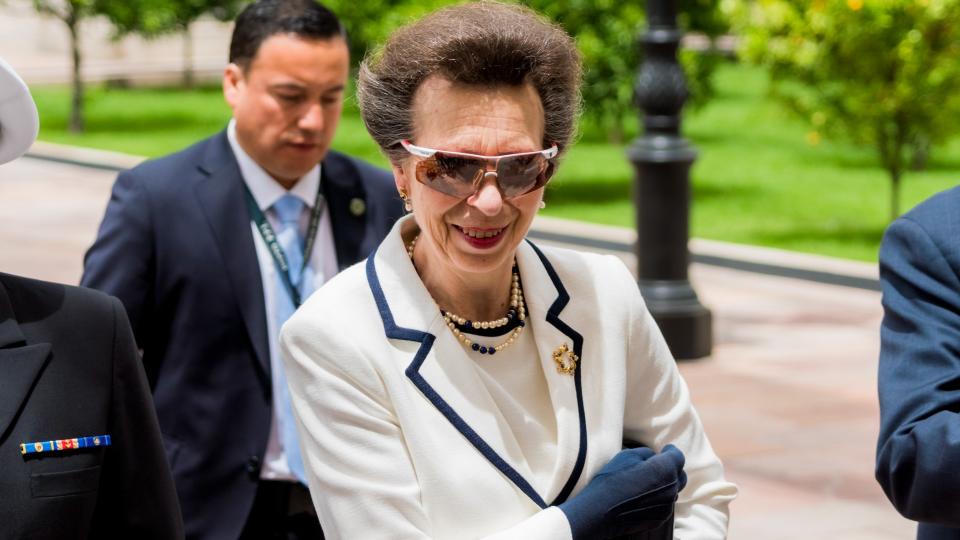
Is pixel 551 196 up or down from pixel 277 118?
down

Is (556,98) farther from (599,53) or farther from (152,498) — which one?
(599,53)

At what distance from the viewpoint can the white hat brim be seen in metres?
2.56

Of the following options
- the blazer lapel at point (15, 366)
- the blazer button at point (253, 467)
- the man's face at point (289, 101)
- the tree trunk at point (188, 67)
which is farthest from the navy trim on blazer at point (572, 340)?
the tree trunk at point (188, 67)

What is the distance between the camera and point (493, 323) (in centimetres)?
287

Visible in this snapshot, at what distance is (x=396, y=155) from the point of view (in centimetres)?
288

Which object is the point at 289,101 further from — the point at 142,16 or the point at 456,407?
the point at 142,16

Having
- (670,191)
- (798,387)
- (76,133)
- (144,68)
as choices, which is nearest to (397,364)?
(798,387)

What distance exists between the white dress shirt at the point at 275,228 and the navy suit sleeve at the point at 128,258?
28cm

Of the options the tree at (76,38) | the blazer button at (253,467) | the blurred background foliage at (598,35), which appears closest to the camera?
the blazer button at (253,467)

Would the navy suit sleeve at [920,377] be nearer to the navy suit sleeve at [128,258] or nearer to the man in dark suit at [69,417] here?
the man in dark suit at [69,417]

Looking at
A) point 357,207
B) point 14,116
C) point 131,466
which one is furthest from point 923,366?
point 357,207

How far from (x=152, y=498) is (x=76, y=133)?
25.4 m

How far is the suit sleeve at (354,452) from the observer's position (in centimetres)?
259

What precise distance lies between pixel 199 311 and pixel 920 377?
191 cm
